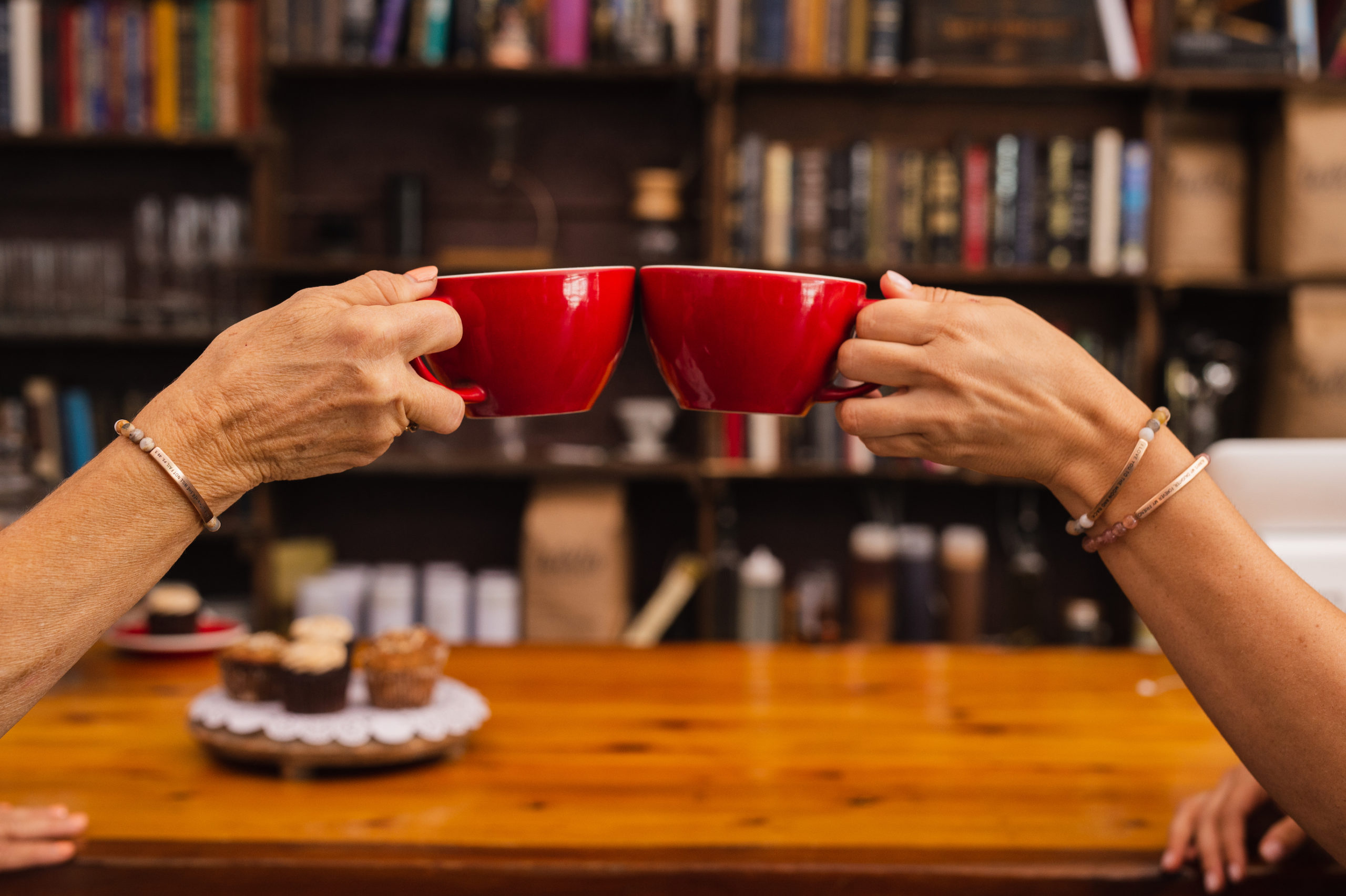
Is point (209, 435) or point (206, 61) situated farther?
point (206, 61)

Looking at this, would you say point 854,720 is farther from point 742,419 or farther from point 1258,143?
point 1258,143

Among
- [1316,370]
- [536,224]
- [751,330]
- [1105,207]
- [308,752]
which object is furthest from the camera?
[536,224]

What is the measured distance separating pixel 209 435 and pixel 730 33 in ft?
7.14

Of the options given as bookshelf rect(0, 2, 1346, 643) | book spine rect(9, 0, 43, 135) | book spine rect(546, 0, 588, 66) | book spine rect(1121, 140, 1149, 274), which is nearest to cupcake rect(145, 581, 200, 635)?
bookshelf rect(0, 2, 1346, 643)

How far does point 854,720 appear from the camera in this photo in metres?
1.03

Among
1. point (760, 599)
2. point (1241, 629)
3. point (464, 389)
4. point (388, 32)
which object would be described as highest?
point (388, 32)

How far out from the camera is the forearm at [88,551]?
572 mm

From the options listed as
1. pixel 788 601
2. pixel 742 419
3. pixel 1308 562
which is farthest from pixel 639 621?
pixel 1308 562

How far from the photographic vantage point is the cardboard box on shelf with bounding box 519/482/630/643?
248 cm

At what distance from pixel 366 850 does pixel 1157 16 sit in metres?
2.60

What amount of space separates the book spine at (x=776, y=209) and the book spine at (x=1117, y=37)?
0.80m

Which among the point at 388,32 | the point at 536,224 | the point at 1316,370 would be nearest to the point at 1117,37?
the point at 1316,370

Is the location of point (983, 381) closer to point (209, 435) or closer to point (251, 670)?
point (209, 435)

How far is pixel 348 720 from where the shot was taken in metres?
0.87
